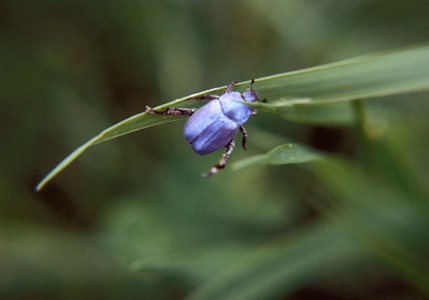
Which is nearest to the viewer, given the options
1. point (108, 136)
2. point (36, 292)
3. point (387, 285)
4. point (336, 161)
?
point (108, 136)

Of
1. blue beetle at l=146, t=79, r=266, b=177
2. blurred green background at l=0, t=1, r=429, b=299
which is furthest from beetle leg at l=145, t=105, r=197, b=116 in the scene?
blurred green background at l=0, t=1, r=429, b=299

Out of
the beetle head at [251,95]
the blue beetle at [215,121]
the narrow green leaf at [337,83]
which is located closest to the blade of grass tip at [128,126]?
the narrow green leaf at [337,83]

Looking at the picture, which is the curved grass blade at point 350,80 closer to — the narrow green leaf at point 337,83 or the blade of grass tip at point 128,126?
the narrow green leaf at point 337,83

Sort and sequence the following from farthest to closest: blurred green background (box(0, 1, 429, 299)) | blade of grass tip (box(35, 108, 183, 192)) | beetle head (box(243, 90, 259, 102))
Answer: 1. blurred green background (box(0, 1, 429, 299))
2. beetle head (box(243, 90, 259, 102))
3. blade of grass tip (box(35, 108, 183, 192))

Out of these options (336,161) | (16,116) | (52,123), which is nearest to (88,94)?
(52,123)

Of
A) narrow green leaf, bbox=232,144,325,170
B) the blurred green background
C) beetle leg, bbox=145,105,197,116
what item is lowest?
narrow green leaf, bbox=232,144,325,170

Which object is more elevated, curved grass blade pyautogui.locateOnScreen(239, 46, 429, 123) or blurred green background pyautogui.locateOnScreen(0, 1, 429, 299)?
blurred green background pyautogui.locateOnScreen(0, 1, 429, 299)

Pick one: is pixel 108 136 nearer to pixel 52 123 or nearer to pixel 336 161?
pixel 336 161

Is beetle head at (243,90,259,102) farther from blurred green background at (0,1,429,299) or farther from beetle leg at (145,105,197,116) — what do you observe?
blurred green background at (0,1,429,299)
